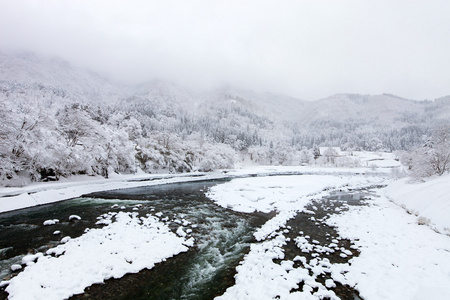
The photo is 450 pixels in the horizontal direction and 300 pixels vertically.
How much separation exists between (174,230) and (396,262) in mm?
11638

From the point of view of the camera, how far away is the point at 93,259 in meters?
9.42

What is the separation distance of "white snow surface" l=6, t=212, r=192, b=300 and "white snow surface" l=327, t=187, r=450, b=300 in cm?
814

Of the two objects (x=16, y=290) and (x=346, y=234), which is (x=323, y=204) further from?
(x=16, y=290)

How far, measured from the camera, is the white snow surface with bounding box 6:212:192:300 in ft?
24.4

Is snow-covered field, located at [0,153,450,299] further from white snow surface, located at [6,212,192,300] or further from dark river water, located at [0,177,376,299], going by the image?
dark river water, located at [0,177,376,299]

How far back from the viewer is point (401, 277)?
314 inches

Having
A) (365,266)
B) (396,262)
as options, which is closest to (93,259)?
(365,266)

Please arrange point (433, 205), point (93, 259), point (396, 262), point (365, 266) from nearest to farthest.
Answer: point (365, 266) → point (396, 262) → point (93, 259) → point (433, 205)

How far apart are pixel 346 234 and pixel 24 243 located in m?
18.3

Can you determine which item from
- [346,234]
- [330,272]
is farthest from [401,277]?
[346,234]

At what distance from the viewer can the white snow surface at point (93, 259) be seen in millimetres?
7441

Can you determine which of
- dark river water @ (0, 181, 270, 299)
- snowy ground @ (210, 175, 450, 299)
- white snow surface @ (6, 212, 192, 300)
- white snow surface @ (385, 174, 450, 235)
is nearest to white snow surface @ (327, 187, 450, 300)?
snowy ground @ (210, 175, 450, 299)

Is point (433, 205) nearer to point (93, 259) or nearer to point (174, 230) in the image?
point (174, 230)

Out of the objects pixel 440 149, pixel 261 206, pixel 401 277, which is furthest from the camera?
pixel 440 149
